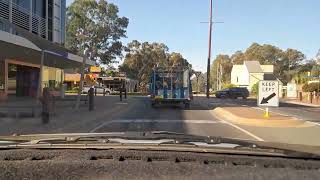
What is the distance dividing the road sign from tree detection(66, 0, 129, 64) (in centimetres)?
7269

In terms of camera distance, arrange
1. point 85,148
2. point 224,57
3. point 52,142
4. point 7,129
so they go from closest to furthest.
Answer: point 85,148 → point 52,142 → point 7,129 → point 224,57

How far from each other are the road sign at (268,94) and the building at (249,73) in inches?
3426

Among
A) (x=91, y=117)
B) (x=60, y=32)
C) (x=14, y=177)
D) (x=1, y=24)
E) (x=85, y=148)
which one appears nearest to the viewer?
(x=14, y=177)

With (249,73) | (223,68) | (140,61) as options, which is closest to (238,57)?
(223,68)

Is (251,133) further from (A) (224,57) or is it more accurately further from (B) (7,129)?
(A) (224,57)

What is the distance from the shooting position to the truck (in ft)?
124

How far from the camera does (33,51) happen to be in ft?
103

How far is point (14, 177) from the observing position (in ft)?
10.1

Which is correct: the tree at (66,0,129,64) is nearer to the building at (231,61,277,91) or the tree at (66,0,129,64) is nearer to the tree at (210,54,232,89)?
the building at (231,61,277,91)

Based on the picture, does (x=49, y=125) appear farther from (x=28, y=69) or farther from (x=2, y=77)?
(x=28, y=69)

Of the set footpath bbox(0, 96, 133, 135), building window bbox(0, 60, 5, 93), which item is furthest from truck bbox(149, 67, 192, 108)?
footpath bbox(0, 96, 133, 135)

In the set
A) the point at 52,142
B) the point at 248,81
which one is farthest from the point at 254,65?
the point at 52,142

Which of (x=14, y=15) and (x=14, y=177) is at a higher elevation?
(x=14, y=15)

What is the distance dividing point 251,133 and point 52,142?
1579 cm
